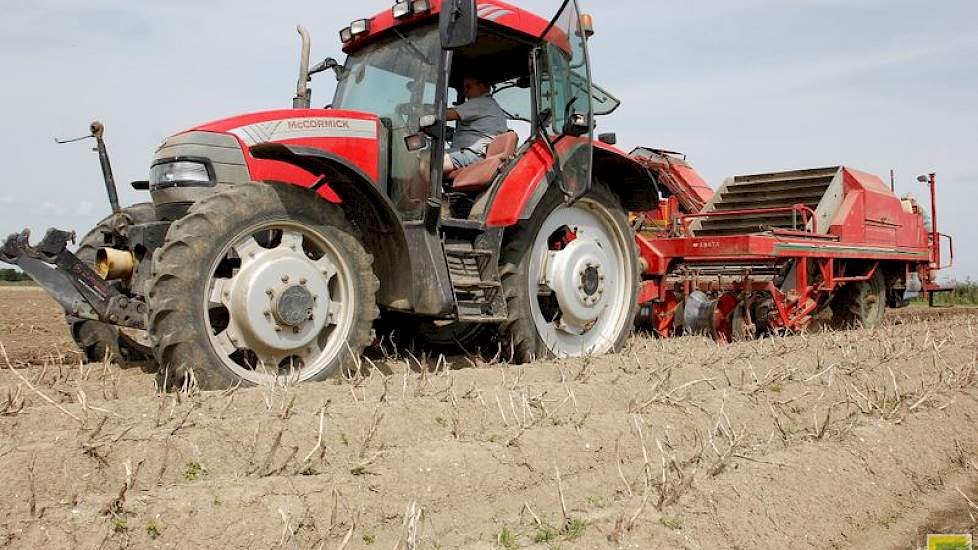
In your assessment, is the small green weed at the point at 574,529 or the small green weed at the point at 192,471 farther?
the small green weed at the point at 192,471

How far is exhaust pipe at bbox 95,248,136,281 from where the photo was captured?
416 cm

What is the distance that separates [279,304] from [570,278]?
2160 mm

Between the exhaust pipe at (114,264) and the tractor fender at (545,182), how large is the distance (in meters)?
1.98

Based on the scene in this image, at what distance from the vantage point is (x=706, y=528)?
8.29ft

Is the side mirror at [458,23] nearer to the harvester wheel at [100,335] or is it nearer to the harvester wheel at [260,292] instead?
the harvester wheel at [260,292]

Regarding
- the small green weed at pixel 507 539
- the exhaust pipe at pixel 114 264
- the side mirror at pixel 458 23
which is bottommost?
the small green weed at pixel 507 539

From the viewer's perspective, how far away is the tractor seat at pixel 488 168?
198 inches

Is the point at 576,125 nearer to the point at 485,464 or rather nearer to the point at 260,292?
the point at 260,292

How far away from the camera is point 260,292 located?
3.82m

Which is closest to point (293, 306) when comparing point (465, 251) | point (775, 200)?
point (465, 251)

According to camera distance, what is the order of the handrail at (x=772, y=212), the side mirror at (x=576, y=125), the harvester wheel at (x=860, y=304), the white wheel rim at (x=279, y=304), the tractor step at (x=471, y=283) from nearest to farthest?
the white wheel rim at (x=279, y=304), the tractor step at (x=471, y=283), the side mirror at (x=576, y=125), the handrail at (x=772, y=212), the harvester wheel at (x=860, y=304)

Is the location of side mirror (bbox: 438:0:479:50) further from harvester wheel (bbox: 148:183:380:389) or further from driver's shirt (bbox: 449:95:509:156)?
driver's shirt (bbox: 449:95:509:156)

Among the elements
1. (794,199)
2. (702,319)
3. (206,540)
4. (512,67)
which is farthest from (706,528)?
(794,199)

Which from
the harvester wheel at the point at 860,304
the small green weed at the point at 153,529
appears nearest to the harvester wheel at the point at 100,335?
the small green weed at the point at 153,529
